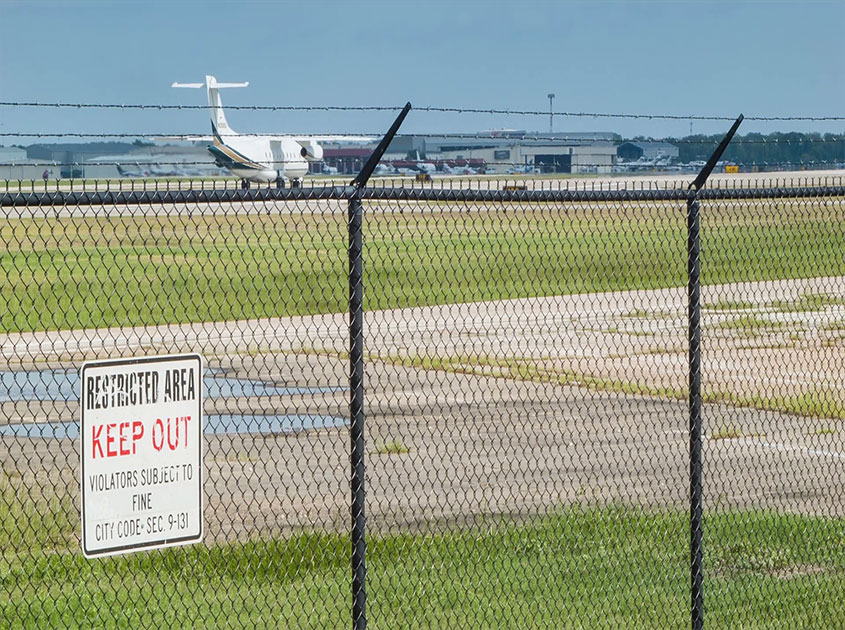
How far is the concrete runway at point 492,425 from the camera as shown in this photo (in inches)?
445

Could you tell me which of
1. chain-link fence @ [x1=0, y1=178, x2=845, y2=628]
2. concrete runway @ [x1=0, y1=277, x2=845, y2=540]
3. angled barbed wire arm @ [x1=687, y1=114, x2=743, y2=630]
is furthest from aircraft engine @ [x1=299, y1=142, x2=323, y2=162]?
angled barbed wire arm @ [x1=687, y1=114, x2=743, y2=630]

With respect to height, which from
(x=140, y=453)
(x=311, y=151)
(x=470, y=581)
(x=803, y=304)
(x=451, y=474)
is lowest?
(x=803, y=304)

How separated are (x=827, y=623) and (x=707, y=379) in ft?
35.8

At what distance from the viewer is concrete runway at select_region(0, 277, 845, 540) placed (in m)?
11.3

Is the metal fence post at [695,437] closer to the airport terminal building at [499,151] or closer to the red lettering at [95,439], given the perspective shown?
the airport terminal building at [499,151]

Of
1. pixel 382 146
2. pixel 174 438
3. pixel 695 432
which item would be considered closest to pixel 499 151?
pixel 695 432

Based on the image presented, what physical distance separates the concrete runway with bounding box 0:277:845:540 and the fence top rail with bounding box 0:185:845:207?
3.74m

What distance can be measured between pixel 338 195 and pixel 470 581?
3.23 meters

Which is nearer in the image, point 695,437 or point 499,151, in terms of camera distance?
point 695,437

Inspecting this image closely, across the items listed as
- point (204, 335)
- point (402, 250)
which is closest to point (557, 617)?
point (204, 335)

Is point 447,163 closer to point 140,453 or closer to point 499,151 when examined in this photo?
point 499,151

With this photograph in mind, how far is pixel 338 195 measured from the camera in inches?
247

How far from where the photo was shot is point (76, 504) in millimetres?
10844

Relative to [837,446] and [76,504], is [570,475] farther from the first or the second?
[76,504]
